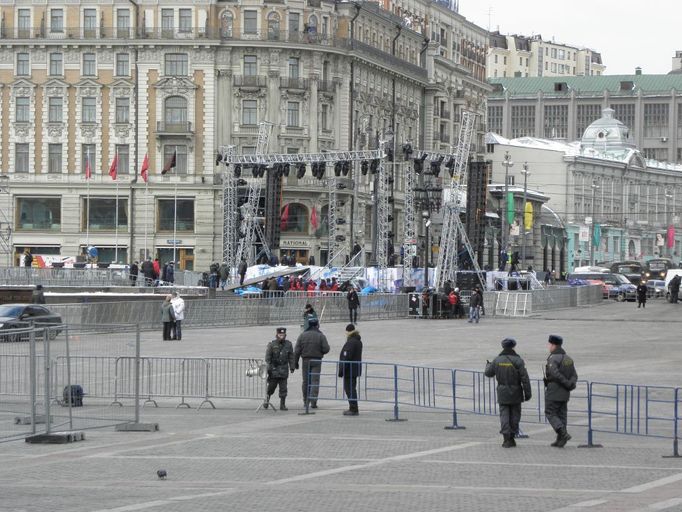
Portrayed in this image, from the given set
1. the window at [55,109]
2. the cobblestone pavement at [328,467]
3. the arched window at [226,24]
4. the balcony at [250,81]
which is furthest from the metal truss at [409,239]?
the cobblestone pavement at [328,467]

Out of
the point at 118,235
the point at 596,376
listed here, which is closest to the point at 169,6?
the point at 118,235

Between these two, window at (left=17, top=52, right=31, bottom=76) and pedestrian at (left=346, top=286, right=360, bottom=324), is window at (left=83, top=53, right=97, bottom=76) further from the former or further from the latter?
pedestrian at (left=346, top=286, right=360, bottom=324)

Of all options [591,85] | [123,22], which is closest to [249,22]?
[123,22]

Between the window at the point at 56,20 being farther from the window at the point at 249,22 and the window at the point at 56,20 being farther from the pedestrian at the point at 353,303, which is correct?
the pedestrian at the point at 353,303

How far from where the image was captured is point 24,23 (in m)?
95.5

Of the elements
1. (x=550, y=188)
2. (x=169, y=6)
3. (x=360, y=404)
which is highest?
(x=169, y=6)

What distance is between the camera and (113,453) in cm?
2112

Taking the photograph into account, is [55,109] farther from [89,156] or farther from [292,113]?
[292,113]

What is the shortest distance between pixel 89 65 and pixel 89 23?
98.2 inches

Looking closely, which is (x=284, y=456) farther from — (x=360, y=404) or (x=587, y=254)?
(x=587, y=254)

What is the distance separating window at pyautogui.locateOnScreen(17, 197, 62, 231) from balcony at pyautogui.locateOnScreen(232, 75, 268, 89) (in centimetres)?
1278

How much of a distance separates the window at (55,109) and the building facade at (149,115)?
0.28 feet

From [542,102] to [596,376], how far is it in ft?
487

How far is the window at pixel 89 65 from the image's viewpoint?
95.2 meters
